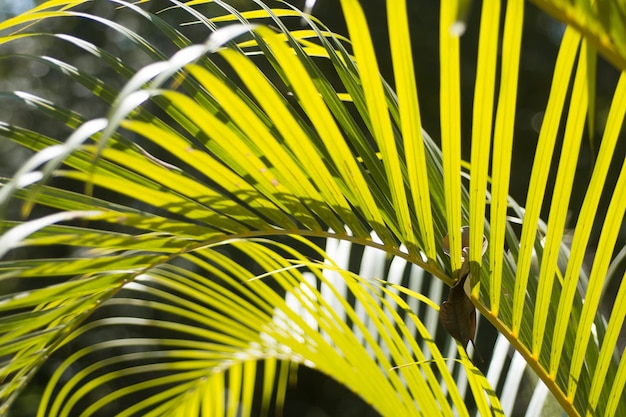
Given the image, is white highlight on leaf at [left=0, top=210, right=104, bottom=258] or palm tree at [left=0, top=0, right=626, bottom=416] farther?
palm tree at [left=0, top=0, right=626, bottom=416]

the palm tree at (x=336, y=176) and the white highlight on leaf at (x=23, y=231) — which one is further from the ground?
the palm tree at (x=336, y=176)

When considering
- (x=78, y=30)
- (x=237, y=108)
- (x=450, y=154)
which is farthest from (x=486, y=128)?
(x=78, y=30)

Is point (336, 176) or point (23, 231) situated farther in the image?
point (336, 176)

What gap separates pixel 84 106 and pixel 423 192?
3198 mm

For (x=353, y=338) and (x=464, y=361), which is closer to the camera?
(x=464, y=361)

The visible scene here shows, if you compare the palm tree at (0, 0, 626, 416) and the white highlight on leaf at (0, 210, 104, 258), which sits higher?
the palm tree at (0, 0, 626, 416)

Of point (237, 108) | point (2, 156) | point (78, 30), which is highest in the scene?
point (78, 30)

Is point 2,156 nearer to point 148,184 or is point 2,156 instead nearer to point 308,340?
point 308,340

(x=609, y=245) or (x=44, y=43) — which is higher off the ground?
(x=44, y=43)

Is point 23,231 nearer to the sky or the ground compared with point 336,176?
nearer to the ground

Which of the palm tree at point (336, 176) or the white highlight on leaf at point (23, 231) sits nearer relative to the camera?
the white highlight on leaf at point (23, 231)

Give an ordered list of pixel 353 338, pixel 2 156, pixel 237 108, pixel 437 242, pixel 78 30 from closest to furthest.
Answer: pixel 237 108 < pixel 437 242 < pixel 353 338 < pixel 78 30 < pixel 2 156

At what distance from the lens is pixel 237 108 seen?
0.46 meters

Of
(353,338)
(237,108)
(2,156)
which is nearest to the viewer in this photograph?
(237,108)
